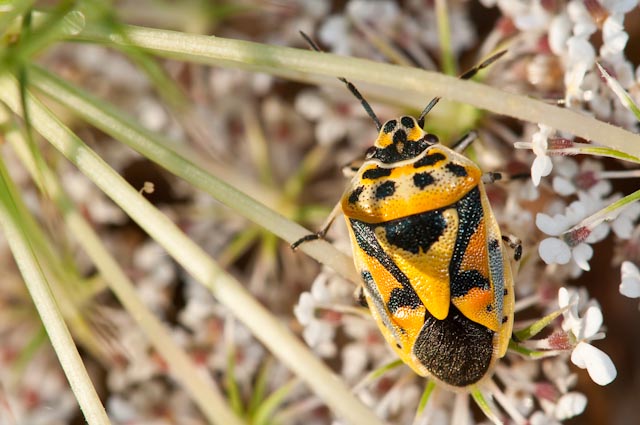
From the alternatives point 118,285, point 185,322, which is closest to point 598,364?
point 118,285

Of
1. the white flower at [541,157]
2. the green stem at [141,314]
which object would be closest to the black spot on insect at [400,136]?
the white flower at [541,157]

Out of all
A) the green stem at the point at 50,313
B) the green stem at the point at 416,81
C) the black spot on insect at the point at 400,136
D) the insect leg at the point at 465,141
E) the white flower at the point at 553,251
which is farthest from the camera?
the insect leg at the point at 465,141

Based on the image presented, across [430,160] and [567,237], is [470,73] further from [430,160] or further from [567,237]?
[567,237]

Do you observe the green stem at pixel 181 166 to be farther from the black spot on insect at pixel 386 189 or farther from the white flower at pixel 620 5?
the white flower at pixel 620 5

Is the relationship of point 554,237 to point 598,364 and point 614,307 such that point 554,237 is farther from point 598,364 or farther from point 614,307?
point 614,307

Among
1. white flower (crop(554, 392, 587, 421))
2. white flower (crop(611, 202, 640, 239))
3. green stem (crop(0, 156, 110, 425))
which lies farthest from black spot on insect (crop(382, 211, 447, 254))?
green stem (crop(0, 156, 110, 425))

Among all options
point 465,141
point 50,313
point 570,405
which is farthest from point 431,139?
point 50,313
